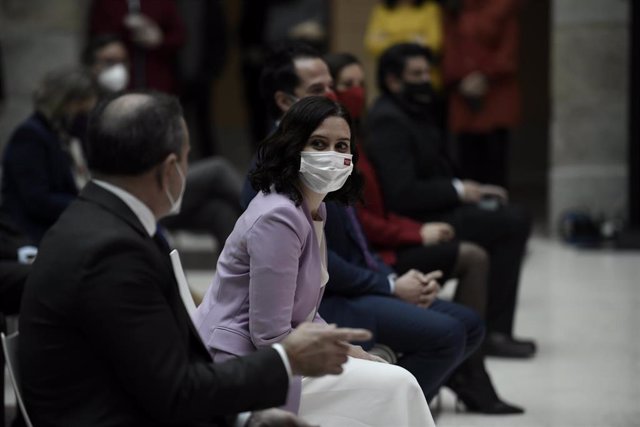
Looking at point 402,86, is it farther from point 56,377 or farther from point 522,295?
point 56,377

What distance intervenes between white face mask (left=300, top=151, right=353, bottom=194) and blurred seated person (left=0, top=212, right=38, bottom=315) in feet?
4.37

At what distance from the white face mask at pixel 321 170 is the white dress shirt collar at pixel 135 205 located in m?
0.82

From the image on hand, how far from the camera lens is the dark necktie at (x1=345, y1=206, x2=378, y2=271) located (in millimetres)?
3812

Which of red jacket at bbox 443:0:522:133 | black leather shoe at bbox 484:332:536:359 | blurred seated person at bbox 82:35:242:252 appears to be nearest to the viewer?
black leather shoe at bbox 484:332:536:359

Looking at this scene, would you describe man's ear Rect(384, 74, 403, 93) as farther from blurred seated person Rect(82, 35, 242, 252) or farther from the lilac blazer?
the lilac blazer

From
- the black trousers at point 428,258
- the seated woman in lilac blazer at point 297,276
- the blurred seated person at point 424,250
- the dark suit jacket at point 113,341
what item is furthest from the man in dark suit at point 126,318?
the black trousers at point 428,258

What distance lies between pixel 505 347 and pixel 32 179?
217 centimetres

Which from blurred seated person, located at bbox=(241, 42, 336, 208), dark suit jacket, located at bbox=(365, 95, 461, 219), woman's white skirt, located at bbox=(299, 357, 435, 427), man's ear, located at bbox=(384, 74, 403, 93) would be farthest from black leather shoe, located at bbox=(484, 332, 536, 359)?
woman's white skirt, located at bbox=(299, 357, 435, 427)

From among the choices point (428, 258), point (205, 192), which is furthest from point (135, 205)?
point (205, 192)

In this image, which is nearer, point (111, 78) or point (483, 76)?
point (111, 78)

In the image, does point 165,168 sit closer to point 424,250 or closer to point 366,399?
point 366,399

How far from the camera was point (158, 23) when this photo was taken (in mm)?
8484

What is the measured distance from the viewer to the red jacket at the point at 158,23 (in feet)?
27.5

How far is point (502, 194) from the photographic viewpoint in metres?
5.50
